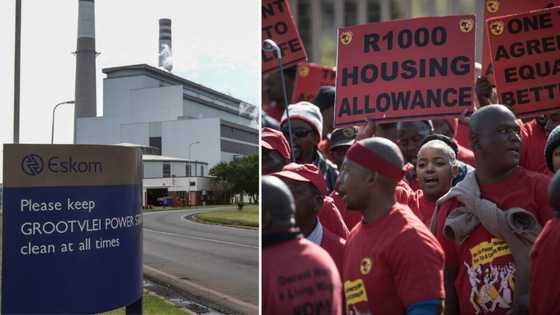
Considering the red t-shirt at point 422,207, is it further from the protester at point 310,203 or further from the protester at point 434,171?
the protester at point 310,203

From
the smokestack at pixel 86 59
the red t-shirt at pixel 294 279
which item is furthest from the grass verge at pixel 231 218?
the smokestack at pixel 86 59

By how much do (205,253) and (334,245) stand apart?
415 inches

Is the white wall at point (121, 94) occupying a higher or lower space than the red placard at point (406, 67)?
higher

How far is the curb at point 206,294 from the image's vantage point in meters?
7.39

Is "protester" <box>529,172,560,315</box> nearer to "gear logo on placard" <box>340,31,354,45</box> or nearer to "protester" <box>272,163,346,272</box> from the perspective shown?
"protester" <box>272,163,346,272</box>

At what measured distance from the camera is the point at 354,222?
2646 mm

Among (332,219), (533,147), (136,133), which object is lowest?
(332,219)

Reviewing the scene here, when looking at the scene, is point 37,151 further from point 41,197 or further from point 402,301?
point 402,301

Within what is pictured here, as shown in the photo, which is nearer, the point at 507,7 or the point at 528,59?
the point at 528,59

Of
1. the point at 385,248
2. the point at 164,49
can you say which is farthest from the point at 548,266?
the point at 164,49

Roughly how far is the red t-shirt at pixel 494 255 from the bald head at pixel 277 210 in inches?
33.5

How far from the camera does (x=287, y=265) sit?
172 cm

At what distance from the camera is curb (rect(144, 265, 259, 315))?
291 inches

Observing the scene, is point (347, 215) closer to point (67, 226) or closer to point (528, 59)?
point (528, 59)
